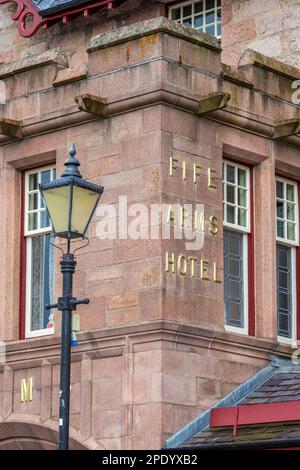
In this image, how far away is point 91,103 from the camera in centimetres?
1730

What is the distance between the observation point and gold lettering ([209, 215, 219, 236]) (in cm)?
1739

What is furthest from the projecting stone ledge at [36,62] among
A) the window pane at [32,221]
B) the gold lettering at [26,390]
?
the gold lettering at [26,390]

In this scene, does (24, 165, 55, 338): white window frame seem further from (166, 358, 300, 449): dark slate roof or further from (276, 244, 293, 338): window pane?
(276, 244, 293, 338): window pane

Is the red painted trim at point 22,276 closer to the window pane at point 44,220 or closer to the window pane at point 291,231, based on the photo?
the window pane at point 44,220

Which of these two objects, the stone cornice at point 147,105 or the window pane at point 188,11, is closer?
the stone cornice at point 147,105

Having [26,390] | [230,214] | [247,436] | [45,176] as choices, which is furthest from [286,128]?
[26,390]

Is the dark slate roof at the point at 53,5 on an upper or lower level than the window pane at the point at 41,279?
upper

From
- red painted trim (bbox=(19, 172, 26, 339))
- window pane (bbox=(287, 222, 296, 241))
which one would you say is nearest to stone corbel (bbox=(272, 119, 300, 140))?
window pane (bbox=(287, 222, 296, 241))

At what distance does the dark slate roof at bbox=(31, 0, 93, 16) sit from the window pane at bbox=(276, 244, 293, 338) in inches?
204

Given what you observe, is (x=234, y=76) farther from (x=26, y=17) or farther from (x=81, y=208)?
(x=26, y=17)

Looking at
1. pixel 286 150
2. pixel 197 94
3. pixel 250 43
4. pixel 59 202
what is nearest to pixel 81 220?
pixel 59 202

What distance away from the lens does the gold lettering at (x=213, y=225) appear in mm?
17391

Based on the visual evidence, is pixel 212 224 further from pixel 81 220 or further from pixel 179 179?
pixel 81 220

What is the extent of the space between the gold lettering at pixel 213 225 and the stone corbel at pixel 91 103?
6.00 ft
